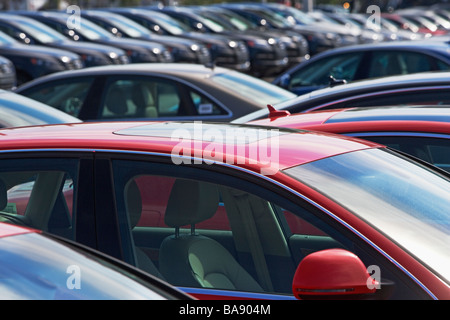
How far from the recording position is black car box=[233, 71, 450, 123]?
5.30 metres

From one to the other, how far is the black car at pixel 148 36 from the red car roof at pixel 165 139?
13801 millimetres

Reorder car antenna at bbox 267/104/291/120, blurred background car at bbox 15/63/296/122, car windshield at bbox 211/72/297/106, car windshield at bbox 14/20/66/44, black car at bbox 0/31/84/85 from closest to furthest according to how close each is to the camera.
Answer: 1. car antenna at bbox 267/104/291/120
2. blurred background car at bbox 15/63/296/122
3. car windshield at bbox 211/72/297/106
4. black car at bbox 0/31/84/85
5. car windshield at bbox 14/20/66/44

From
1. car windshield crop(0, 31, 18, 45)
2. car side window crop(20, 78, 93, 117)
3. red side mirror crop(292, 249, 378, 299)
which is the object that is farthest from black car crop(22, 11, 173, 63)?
red side mirror crop(292, 249, 378, 299)

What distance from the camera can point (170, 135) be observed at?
3.17m

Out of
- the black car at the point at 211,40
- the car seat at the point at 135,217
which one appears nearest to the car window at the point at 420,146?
the car seat at the point at 135,217

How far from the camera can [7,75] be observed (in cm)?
1324

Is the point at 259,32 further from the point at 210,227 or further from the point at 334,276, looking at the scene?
the point at 334,276

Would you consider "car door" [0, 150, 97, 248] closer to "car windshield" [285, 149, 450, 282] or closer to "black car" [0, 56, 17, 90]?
"car windshield" [285, 149, 450, 282]

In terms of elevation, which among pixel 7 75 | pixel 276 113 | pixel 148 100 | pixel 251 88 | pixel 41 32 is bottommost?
pixel 7 75

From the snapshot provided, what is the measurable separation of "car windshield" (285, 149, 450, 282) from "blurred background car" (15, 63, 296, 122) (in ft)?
15.1

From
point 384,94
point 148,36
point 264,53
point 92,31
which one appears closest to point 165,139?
point 384,94

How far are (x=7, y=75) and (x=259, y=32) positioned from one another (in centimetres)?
867

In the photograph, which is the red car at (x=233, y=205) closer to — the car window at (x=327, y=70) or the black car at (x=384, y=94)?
the black car at (x=384, y=94)

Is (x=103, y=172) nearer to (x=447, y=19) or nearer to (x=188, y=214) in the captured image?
(x=188, y=214)
